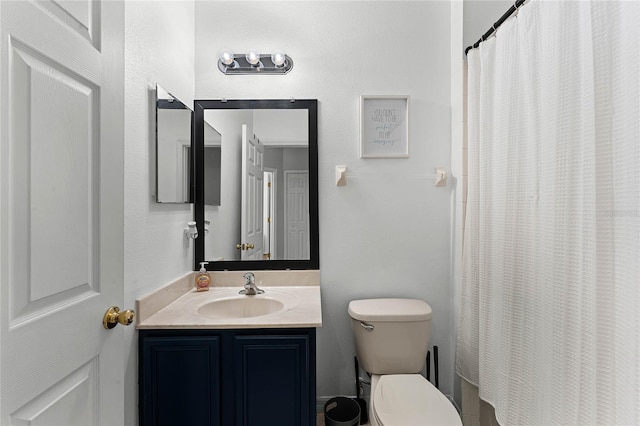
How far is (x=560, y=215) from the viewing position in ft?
3.32

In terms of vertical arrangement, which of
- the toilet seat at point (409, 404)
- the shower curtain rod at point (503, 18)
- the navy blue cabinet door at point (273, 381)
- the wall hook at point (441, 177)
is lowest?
the toilet seat at point (409, 404)

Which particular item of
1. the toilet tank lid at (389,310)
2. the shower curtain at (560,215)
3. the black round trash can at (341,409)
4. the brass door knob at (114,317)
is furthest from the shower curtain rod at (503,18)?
the black round trash can at (341,409)

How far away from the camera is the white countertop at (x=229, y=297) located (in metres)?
1.26

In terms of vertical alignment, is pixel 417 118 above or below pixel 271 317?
above

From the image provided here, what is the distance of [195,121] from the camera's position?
1.83 metres

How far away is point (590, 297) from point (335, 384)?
139 centimetres

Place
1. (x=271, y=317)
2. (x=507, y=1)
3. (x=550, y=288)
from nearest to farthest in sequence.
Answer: (x=550, y=288) → (x=271, y=317) → (x=507, y=1)

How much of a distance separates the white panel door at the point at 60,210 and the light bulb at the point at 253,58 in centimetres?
88

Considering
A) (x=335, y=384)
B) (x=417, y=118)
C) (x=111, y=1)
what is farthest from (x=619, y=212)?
(x=335, y=384)

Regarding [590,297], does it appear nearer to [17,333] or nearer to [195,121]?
[17,333]

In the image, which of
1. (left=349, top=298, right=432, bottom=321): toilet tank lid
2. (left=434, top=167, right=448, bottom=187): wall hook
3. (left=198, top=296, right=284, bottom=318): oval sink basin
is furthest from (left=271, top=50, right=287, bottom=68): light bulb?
(left=349, top=298, right=432, bottom=321): toilet tank lid

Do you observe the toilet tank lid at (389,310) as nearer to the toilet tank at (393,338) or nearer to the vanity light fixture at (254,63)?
the toilet tank at (393,338)

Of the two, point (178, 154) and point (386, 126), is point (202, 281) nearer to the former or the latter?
point (178, 154)

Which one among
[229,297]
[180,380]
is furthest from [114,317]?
[229,297]
